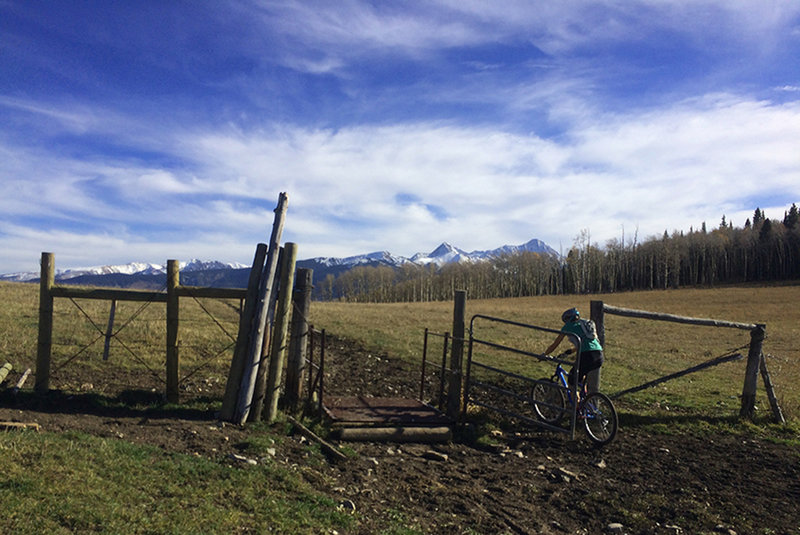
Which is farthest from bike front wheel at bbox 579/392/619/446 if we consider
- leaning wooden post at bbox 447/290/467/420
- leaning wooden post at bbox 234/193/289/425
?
leaning wooden post at bbox 234/193/289/425

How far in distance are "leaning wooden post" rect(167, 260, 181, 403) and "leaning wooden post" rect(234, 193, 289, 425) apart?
1525 millimetres

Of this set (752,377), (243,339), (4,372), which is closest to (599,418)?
(752,377)

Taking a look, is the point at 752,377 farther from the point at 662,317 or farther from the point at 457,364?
the point at 457,364

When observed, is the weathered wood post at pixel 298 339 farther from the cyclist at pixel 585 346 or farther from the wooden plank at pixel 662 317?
the wooden plank at pixel 662 317

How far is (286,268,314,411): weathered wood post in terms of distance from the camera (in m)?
8.85

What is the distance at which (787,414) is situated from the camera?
10281 millimetres

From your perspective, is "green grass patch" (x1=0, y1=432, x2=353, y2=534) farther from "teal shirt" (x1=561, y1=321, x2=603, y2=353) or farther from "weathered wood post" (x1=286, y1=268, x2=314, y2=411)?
"teal shirt" (x1=561, y1=321, x2=603, y2=353)

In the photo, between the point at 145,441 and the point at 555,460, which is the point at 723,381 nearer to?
the point at 555,460

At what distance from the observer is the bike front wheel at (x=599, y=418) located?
823 cm

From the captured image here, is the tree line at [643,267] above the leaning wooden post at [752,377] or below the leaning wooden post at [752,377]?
above

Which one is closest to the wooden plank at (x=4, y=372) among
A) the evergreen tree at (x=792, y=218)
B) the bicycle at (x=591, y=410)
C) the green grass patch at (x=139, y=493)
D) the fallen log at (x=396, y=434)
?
the green grass patch at (x=139, y=493)

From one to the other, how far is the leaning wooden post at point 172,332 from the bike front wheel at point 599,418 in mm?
6690

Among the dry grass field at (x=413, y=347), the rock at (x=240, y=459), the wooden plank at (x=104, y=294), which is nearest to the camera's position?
the rock at (x=240, y=459)

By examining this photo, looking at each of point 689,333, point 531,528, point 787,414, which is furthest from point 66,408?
point 689,333
